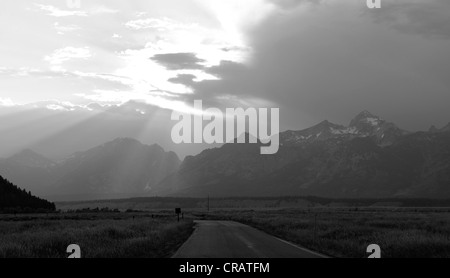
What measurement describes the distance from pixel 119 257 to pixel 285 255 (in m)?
7.58

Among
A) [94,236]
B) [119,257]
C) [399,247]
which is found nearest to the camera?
[119,257]

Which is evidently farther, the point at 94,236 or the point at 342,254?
the point at 94,236
